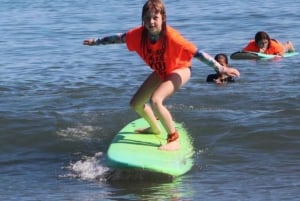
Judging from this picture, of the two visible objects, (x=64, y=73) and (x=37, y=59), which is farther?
(x=37, y=59)

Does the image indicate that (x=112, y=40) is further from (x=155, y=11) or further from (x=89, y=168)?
(x=89, y=168)

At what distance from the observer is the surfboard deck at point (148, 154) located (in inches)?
262

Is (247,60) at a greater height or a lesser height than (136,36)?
lesser

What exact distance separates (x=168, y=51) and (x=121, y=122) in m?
2.40

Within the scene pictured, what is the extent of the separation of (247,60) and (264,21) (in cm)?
679

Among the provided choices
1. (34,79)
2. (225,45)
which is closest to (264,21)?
(225,45)

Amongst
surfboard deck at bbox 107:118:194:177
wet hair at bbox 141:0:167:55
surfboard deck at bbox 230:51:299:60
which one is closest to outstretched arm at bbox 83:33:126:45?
wet hair at bbox 141:0:167:55

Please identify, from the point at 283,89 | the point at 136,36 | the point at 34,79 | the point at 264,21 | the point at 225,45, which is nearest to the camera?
the point at 136,36

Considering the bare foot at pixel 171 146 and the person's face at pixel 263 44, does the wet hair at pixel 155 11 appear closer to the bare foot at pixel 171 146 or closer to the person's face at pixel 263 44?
the bare foot at pixel 171 146

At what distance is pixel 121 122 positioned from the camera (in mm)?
9156

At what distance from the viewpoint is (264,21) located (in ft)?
66.8

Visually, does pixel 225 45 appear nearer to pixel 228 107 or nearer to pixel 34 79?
pixel 34 79

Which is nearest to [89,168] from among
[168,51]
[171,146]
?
[171,146]

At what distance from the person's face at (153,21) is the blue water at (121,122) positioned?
1.40 metres
